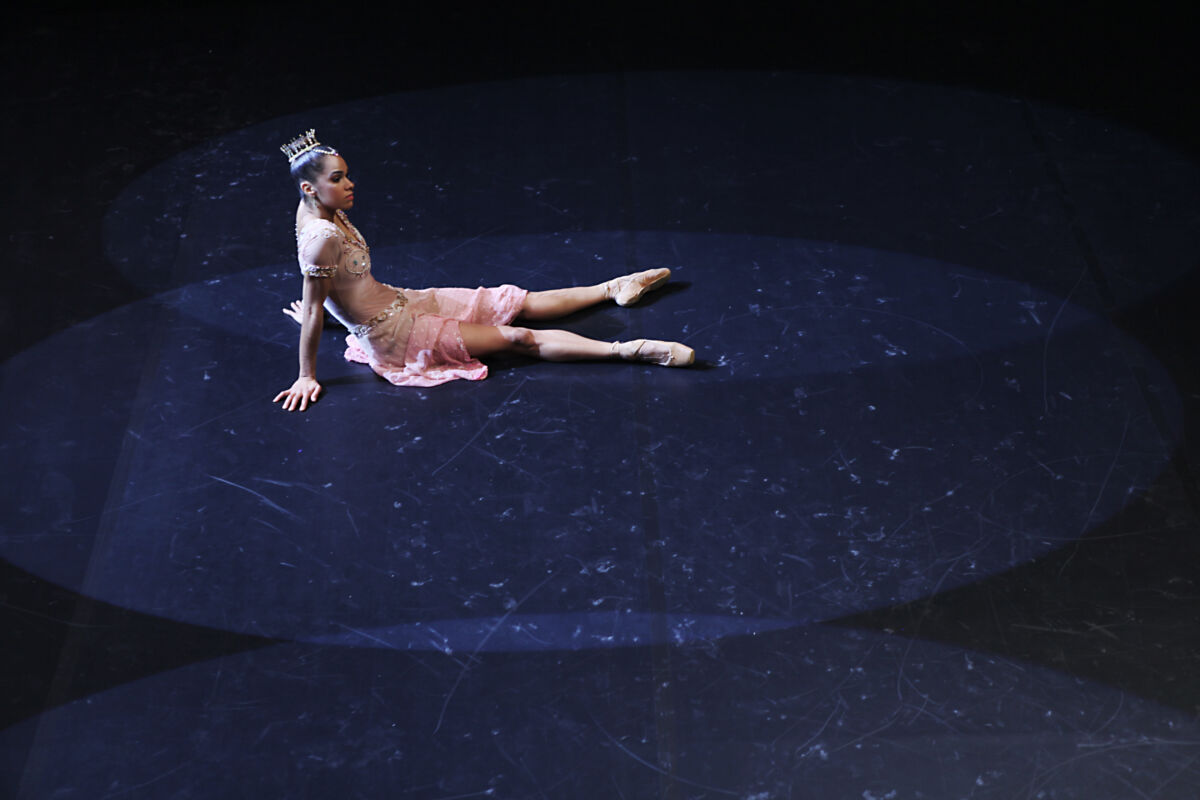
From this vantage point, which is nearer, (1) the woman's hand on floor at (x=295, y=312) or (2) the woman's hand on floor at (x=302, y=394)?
(2) the woman's hand on floor at (x=302, y=394)

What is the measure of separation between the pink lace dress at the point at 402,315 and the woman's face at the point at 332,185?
0.28 feet

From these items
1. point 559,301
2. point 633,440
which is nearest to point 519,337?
point 559,301

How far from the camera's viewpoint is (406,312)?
3.98 m

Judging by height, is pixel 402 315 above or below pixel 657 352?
above

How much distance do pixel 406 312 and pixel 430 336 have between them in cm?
11

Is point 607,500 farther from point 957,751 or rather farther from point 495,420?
point 957,751

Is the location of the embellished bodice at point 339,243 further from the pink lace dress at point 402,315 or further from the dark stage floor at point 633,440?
the dark stage floor at point 633,440

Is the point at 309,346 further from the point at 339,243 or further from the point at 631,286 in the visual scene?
the point at 631,286

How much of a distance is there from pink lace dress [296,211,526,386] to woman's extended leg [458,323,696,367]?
0.05 metres

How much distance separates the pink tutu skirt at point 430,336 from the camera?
13.0 ft

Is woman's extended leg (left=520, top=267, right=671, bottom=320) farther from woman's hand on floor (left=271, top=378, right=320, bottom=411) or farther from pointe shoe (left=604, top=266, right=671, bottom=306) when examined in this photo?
woman's hand on floor (left=271, top=378, right=320, bottom=411)

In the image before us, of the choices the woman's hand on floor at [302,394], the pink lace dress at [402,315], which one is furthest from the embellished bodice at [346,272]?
the woman's hand on floor at [302,394]

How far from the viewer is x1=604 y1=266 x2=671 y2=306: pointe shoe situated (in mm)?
4203

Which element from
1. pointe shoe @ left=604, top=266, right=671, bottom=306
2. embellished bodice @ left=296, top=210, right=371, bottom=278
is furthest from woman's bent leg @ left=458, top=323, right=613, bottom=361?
embellished bodice @ left=296, top=210, right=371, bottom=278
